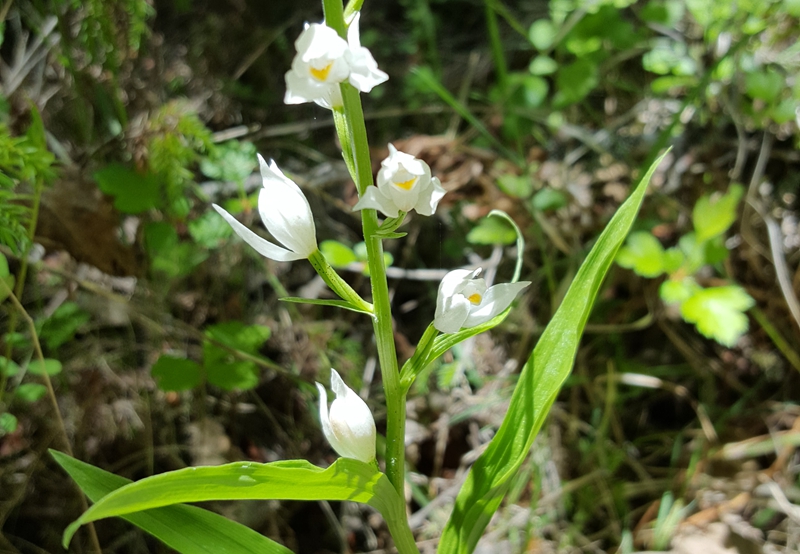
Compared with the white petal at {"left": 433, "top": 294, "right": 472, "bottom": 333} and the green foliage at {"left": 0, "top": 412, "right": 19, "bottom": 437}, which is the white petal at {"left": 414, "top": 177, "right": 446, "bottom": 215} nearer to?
the white petal at {"left": 433, "top": 294, "right": 472, "bottom": 333}

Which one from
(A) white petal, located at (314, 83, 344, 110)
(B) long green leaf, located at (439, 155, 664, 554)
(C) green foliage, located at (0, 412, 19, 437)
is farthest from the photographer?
(C) green foliage, located at (0, 412, 19, 437)

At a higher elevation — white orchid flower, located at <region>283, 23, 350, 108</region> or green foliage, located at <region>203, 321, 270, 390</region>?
white orchid flower, located at <region>283, 23, 350, 108</region>

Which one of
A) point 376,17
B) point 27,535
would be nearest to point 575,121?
point 376,17

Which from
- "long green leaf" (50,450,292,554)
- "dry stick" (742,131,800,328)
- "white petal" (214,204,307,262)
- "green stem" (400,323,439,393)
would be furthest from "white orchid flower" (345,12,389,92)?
"dry stick" (742,131,800,328)

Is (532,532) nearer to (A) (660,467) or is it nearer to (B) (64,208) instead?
(A) (660,467)

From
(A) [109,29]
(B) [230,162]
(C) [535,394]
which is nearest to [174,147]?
(B) [230,162]

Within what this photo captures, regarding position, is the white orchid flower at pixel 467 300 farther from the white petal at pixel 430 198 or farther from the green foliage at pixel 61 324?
the green foliage at pixel 61 324

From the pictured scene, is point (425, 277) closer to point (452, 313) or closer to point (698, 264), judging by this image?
point (698, 264)
